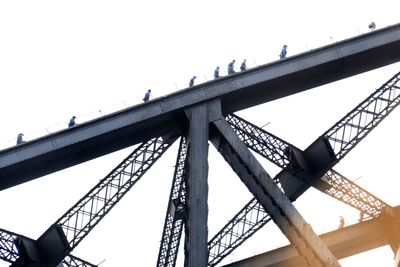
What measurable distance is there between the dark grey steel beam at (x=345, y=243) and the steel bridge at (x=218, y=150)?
7.51 ft

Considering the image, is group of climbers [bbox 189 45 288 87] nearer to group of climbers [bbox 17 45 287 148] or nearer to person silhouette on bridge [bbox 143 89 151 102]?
group of climbers [bbox 17 45 287 148]

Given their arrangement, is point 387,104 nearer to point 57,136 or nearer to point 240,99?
point 240,99

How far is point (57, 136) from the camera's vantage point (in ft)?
60.7

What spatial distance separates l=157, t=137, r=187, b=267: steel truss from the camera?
19781 mm

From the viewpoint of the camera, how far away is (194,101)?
62.6ft

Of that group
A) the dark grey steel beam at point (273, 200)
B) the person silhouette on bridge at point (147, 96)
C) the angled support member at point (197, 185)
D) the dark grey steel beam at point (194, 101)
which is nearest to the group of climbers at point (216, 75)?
the person silhouette on bridge at point (147, 96)

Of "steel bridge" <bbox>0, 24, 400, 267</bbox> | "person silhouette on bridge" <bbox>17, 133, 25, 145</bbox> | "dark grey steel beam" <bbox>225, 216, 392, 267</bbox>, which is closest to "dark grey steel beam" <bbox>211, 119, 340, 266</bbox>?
"steel bridge" <bbox>0, 24, 400, 267</bbox>

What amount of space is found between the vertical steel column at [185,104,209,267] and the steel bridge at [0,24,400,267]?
0.10 ft

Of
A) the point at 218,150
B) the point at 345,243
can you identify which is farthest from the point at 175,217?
the point at 345,243

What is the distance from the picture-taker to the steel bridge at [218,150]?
1734cm

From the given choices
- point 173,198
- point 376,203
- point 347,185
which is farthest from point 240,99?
point 376,203

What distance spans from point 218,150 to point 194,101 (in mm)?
1843

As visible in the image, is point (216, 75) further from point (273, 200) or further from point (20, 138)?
point (20, 138)

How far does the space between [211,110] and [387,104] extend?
265 inches
